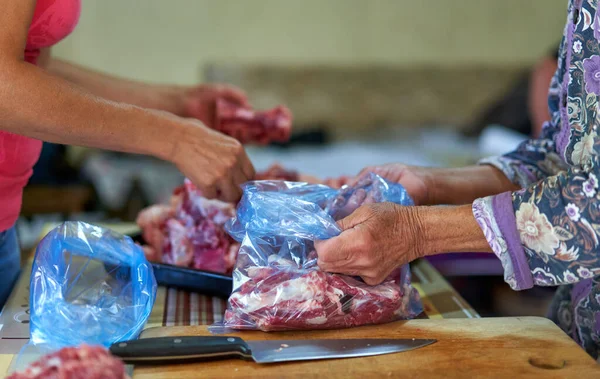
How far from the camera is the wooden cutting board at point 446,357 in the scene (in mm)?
1106

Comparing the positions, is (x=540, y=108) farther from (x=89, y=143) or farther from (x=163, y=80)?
(x=163, y=80)

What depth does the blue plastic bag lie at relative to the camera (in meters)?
1.17

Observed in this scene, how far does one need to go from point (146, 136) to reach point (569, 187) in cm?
72

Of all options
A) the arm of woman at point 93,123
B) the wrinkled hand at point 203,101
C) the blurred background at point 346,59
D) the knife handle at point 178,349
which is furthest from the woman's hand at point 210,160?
the blurred background at point 346,59

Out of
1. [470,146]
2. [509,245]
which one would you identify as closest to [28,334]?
[509,245]

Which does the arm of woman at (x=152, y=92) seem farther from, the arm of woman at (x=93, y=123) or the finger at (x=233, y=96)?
the arm of woman at (x=93, y=123)

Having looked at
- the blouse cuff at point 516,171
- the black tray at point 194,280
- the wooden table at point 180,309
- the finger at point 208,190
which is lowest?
the wooden table at point 180,309

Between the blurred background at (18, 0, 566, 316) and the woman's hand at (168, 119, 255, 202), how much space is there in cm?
303

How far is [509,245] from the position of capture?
117 centimetres

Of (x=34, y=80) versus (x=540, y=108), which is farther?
(x=540, y=108)

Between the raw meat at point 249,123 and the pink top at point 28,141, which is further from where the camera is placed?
the raw meat at point 249,123

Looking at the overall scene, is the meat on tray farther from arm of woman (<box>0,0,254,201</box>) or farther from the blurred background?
the blurred background

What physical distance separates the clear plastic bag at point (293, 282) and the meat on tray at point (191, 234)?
213 millimetres

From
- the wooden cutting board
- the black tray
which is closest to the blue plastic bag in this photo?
the wooden cutting board
